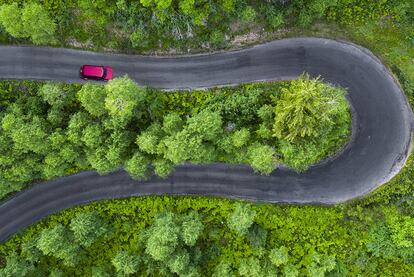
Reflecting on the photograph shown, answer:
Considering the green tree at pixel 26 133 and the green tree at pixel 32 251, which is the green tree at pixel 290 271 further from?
the green tree at pixel 26 133

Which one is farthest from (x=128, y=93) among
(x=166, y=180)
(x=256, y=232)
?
(x=256, y=232)

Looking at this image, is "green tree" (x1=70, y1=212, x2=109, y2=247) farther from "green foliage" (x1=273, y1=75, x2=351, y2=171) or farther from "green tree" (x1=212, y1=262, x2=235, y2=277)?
Answer: "green foliage" (x1=273, y1=75, x2=351, y2=171)

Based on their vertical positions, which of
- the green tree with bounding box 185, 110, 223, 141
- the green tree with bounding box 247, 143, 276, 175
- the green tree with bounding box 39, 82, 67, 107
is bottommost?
the green tree with bounding box 247, 143, 276, 175

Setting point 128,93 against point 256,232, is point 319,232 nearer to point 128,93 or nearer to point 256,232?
point 256,232

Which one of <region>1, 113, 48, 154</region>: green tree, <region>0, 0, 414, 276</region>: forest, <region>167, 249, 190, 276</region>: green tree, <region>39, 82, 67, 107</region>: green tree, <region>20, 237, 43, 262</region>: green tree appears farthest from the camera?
<region>20, 237, 43, 262</region>: green tree

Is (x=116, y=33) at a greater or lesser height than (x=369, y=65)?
greater

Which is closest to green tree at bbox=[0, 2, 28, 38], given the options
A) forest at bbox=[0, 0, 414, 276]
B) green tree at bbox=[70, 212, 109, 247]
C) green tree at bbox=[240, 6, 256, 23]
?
forest at bbox=[0, 0, 414, 276]
